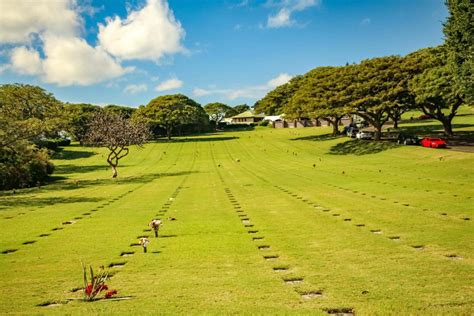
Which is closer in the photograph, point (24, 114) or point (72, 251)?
point (72, 251)

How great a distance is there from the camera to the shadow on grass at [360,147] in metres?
58.3

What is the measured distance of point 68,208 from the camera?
23344 mm

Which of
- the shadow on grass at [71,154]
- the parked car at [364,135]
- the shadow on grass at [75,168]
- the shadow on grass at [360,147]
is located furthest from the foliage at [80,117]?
the parked car at [364,135]

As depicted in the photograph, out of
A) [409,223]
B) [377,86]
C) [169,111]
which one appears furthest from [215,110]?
[409,223]

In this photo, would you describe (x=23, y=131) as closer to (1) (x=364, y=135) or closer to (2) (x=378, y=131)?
(2) (x=378, y=131)

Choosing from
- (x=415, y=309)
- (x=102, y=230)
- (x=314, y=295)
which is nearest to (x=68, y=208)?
(x=102, y=230)

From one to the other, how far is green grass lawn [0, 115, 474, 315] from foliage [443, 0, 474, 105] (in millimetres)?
14433

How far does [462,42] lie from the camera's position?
134ft

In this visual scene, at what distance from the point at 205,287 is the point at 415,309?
423cm

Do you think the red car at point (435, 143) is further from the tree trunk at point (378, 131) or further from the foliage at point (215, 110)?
the foliage at point (215, 110)

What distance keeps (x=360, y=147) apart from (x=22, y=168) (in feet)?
154

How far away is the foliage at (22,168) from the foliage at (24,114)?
313 cm

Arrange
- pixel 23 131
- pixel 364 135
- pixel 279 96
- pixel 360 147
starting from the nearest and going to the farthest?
pixel 23 131 < pixel 360 147 < pixel 364 135 < pixel 279 96

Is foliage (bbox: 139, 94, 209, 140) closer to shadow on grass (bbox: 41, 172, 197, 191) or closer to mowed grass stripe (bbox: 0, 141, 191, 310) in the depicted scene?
shadow on grass (bbox: 41, 172, 197, 191)
